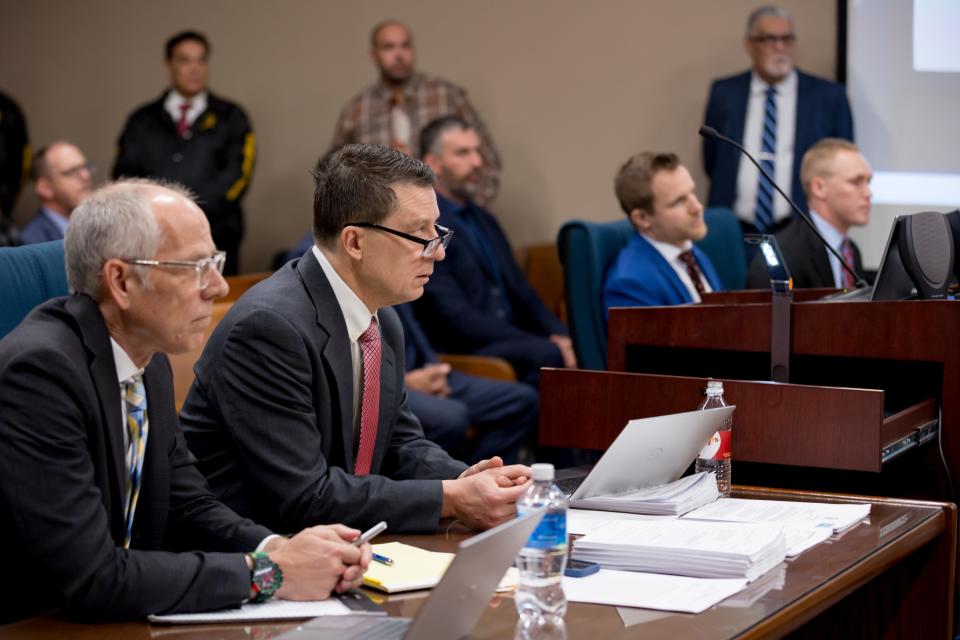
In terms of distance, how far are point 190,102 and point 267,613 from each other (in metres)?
5.19

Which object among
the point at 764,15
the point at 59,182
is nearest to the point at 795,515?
the point at 764,15

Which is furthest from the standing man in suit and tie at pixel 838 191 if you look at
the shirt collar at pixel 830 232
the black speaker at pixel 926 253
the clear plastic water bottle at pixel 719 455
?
the clear plastic water bottle at pixel 719 455

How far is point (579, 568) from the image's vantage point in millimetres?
1634

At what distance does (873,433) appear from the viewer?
2.07 m

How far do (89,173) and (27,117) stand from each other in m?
2.31

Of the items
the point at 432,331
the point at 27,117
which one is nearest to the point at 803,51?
the point at 432,331

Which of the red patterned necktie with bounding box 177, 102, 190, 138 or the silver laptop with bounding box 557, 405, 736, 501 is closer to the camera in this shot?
the silver laptop with bounding box 557, 405, 736, 501

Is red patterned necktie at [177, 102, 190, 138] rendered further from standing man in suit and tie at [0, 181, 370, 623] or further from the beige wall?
standing man in suit and tie at [0, 181, 370, 623]

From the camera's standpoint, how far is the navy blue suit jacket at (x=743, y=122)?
17.9 feet

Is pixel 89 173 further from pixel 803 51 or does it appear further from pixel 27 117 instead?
pixel 803 51

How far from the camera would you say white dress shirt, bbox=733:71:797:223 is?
18.3 ft

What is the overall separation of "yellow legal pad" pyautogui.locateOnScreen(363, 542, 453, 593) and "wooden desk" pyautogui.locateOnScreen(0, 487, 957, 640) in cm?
3

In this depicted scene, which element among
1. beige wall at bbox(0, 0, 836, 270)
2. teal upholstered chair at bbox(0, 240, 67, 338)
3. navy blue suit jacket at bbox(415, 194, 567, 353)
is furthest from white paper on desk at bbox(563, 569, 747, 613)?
beige wall at bbox(0, 0, 836, 270)

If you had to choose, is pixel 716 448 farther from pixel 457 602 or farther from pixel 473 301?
pixel 473 301
